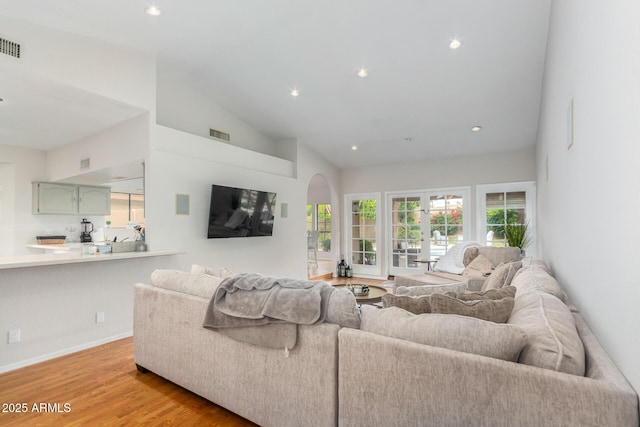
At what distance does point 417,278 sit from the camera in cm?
435

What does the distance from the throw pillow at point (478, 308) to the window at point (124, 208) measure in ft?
20.9

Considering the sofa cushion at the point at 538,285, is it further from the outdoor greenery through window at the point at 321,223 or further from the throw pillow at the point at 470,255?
the outdoor greenery through window at the point at 321,223

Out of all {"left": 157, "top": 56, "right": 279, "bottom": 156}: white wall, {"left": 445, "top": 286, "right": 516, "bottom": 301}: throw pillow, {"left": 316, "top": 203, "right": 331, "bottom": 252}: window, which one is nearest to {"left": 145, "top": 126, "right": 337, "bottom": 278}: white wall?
{"left": 157, "top": 56, "right": 279, "bottom": 156}: white wall

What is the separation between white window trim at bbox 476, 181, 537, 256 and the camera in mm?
5648

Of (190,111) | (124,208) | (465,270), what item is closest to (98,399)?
(190,111)

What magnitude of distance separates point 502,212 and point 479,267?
200 cm

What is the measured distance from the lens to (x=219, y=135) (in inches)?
208

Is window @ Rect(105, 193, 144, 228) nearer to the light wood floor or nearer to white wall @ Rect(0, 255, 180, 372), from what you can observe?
white wall @ Rect(0, 255, 180, 372)

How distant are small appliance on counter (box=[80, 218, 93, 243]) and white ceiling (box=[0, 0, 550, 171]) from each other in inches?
73.4

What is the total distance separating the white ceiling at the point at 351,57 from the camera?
3.07 m

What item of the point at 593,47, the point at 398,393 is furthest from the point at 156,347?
the point at 593,47

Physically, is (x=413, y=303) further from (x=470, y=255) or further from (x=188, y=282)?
(x=470, y=255)

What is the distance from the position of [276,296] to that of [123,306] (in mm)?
2799

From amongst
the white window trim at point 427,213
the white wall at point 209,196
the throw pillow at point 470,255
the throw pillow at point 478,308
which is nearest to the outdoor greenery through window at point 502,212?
the white window trim at point 427,213
